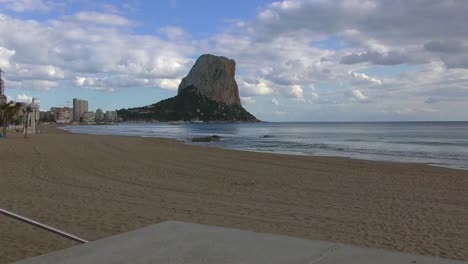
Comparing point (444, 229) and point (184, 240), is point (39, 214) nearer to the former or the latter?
point (184, 240)

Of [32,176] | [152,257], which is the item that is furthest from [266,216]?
[32,176]

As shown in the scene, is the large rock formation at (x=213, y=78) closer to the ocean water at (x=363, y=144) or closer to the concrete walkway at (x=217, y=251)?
the ocean water at (x=363, y=144)

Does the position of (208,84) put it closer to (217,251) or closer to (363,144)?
(363,144)

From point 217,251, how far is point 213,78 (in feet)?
616

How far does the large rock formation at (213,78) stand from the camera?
620ft

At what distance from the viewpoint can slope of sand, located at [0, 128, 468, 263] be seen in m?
6.57

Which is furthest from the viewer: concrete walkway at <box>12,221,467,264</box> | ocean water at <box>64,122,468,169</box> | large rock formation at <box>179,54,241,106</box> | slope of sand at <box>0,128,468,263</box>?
large rock formation at <box>179,54,241,106</box>

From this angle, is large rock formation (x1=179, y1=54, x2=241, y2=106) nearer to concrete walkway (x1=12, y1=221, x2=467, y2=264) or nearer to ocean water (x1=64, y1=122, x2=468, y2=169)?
ocean water (x1=64, y1=122, x2=468, y2=169)

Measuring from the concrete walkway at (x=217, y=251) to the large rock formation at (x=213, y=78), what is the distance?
184948 mm

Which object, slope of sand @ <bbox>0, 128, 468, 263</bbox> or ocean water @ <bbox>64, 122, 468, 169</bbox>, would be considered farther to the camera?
ocean water @ <bbox>64, 122, 468, 169</bbox>

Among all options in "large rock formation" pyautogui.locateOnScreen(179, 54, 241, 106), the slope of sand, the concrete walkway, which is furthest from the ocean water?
"large rock formation" pyautogui.locateOnScreen(179, 54, 241, 106)

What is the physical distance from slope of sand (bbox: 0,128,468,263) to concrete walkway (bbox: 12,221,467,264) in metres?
1.92

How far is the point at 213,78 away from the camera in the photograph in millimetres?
189750

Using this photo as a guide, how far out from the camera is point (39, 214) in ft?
25.5
